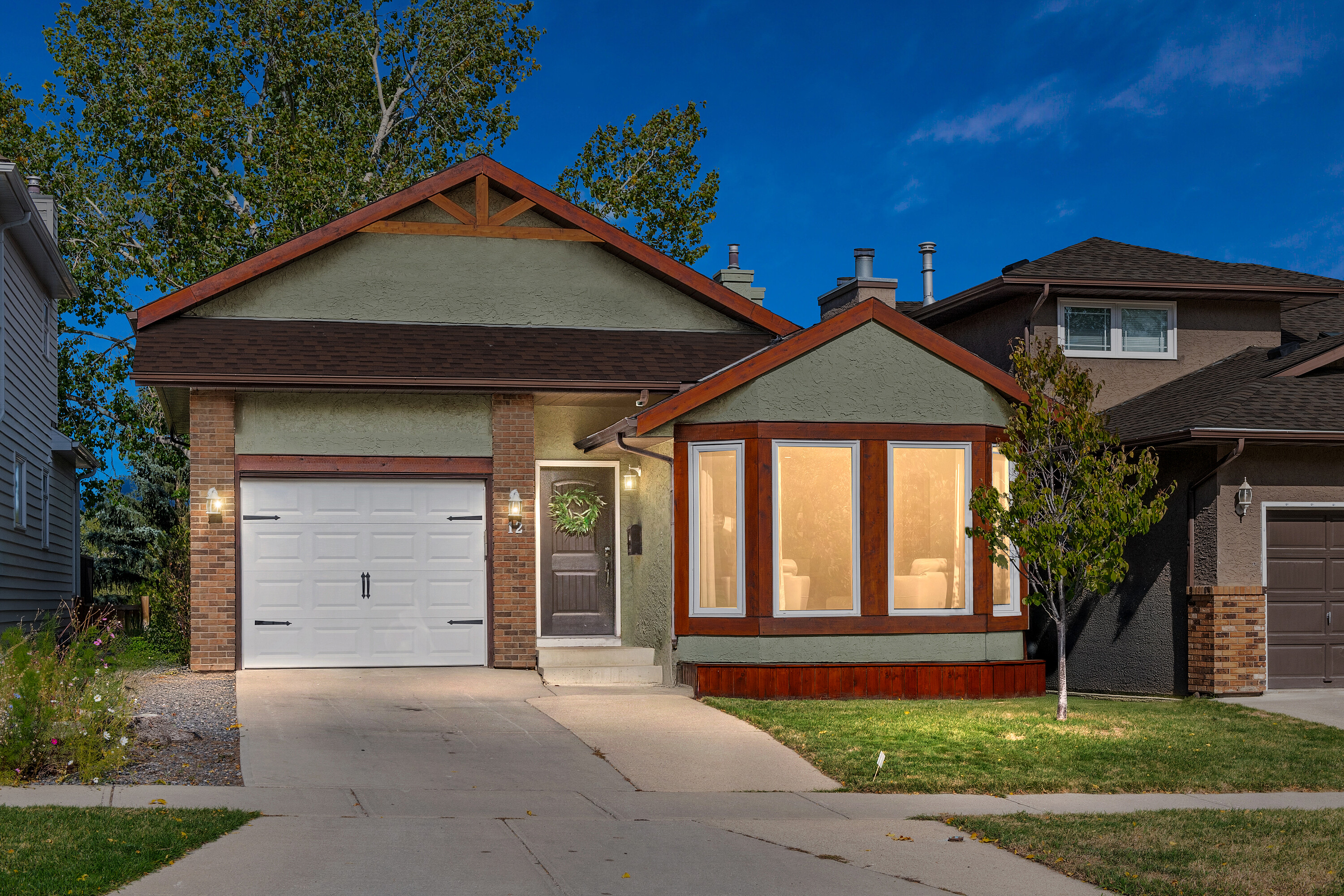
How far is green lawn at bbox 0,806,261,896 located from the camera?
6.07 metres

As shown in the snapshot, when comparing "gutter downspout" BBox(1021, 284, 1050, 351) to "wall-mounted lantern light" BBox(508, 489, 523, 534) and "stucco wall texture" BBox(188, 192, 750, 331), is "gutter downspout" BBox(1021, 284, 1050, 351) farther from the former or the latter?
"wall-mounted lantern light" BBox(508, 489, 523, 534)

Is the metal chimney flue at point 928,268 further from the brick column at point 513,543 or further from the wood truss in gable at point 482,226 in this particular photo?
the brick column at point 513,543

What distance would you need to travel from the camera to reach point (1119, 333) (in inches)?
685

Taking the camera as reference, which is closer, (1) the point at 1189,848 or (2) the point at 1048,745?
(1) the point at 1189,848

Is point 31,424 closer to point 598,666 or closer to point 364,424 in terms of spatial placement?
point 364,424

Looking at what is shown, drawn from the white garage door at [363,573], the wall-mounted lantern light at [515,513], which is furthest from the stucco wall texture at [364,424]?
the wall-mounted lantern light at [515,513]

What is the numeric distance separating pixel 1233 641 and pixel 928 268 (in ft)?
32.0

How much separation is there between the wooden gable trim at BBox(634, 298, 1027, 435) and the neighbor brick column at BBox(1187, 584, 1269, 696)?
3.11m

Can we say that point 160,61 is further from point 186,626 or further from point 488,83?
point 186,626

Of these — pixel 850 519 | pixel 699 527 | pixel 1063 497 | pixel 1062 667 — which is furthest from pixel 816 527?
pixel 1062 667

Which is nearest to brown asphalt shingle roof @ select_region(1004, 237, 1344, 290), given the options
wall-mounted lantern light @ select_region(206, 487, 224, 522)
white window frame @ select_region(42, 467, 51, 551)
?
wall-mounted lantern light @ select_region(206, 487, 224, 522)

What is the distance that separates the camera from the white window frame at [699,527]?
13344mm

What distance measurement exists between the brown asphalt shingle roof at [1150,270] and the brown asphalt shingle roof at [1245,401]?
3.59ft

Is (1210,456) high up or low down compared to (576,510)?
up
